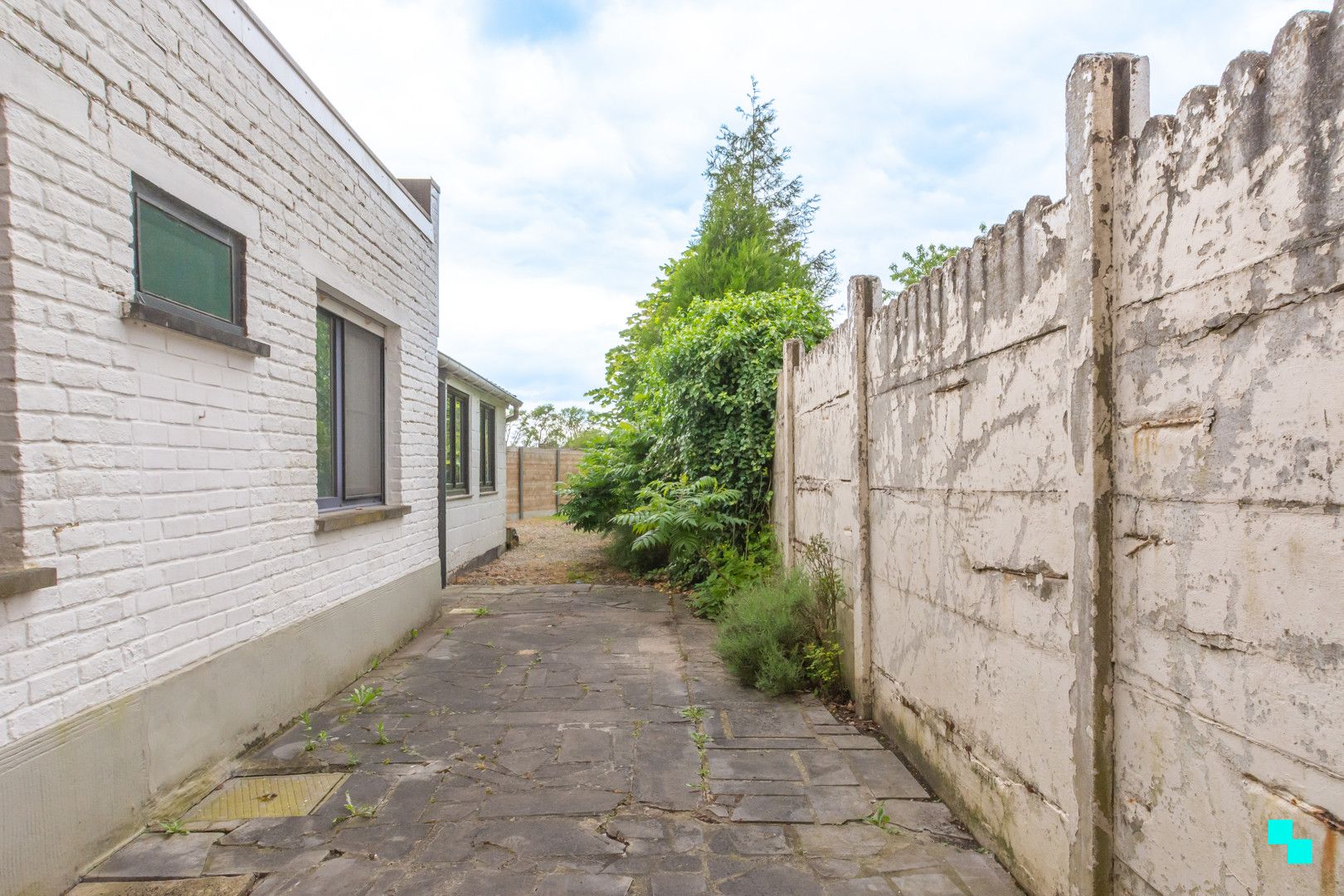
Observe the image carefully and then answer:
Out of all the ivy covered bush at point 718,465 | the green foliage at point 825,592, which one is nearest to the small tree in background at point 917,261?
the ivy covered bush at point 718,465

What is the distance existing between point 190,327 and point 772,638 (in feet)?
11.3

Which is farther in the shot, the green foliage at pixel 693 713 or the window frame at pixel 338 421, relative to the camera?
the window frame at pixel 338 421

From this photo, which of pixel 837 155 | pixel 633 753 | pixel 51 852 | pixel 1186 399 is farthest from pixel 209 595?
pixel 837 155

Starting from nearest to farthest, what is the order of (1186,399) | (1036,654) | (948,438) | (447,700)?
(1186,399), (1036,654), (948,438), (447,700)

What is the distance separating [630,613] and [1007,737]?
468 cm

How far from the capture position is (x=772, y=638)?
441 centimetres

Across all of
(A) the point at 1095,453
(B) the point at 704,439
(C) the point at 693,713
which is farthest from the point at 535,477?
(A) the point at 1095,453

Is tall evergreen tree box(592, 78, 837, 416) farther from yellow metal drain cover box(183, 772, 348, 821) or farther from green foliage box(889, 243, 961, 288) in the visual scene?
yellow metal drain cover box(183, 772, 348, 821)

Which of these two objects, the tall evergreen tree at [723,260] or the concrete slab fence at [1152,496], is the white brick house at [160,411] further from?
the tall evergreen tree at [723,260]

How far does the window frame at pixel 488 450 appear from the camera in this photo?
433 inches

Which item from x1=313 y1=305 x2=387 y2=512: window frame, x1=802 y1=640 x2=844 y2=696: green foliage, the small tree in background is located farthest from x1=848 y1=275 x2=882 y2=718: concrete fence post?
the small tree in background

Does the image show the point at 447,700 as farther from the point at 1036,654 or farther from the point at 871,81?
the point at 871,81

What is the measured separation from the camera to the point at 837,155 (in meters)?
9.58

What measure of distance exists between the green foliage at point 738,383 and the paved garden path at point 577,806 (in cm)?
294
